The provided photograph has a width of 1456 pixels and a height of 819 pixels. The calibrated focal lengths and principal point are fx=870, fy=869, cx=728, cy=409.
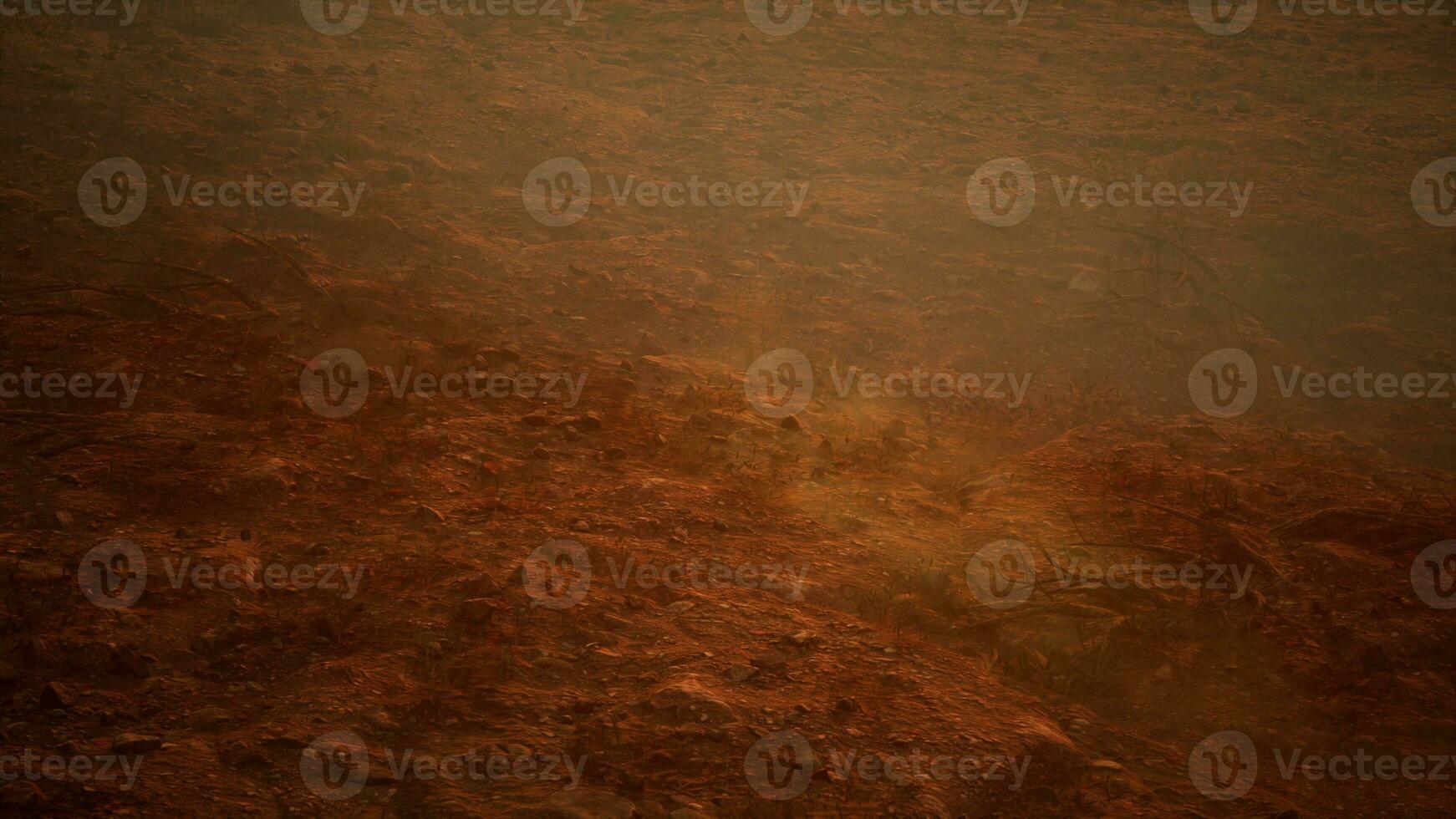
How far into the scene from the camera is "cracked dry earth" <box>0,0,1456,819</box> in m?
3.77

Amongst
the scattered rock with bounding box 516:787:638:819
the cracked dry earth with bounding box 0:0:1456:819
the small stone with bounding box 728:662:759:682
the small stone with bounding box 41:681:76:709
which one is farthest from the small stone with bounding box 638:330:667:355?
the small stone with bounding box 41:681:76:709

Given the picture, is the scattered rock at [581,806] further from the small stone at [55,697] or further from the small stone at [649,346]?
the small stone at [649,346]

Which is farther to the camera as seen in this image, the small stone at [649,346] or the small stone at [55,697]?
the small stone at [649,346]

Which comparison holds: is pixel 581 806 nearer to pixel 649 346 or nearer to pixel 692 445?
pixel 692 445

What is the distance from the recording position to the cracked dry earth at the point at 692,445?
377 cm

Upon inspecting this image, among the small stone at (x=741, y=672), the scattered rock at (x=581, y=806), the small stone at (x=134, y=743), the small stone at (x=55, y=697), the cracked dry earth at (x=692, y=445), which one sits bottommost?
the scattered rock at (x=581, y=806)

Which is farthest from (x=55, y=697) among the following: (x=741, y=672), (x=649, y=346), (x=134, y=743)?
(x=649, y=346)

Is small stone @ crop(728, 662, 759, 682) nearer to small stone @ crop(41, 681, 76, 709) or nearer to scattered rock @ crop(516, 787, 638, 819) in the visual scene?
scattered rock @ crop(516, 787, 638, 819)

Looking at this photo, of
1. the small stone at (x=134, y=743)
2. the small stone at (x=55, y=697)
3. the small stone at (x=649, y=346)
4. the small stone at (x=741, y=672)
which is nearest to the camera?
the small stone at (x=134, y=743)

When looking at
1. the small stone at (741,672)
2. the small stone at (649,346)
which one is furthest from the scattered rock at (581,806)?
the small stone at (649,346)

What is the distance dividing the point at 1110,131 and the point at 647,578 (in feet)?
37.8

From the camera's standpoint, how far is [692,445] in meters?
6.69

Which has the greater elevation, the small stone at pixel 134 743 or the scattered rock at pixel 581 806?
the small stone at pixel 134 743

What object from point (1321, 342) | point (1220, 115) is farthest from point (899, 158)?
point (1321, 342)
